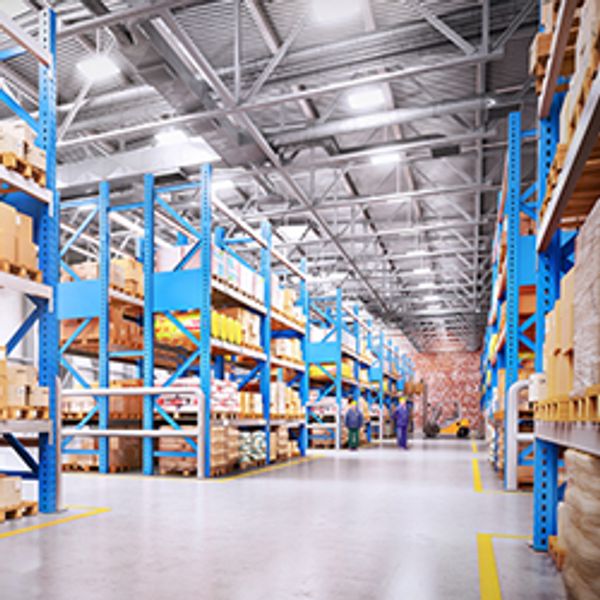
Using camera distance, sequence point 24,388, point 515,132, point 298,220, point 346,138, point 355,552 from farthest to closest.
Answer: point 298,220 → point 346,138 → point 515,132 → point 24,388 → point 355,552

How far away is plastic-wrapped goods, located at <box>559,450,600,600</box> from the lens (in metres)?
2.76

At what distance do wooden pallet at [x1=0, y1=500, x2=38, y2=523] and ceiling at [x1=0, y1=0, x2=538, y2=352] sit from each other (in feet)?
19.5

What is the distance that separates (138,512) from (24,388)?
5.36ft

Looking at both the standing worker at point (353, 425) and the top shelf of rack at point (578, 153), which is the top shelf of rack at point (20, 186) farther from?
the standing worker at point (353, 425)

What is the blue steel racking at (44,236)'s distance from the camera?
6.11 m

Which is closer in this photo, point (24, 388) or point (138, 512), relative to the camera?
point (24, 388)

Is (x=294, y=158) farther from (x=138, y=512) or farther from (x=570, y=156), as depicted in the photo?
(x=570, y=156)

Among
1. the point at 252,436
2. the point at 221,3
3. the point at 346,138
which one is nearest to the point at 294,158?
the point at 346,138

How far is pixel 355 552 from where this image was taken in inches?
180

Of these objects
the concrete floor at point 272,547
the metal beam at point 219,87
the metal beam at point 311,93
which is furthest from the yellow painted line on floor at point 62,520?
the metal beam at point 311,93

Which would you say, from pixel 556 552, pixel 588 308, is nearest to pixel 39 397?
pixel 556 552

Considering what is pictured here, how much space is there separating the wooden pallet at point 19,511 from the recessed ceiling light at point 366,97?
28.2 ft

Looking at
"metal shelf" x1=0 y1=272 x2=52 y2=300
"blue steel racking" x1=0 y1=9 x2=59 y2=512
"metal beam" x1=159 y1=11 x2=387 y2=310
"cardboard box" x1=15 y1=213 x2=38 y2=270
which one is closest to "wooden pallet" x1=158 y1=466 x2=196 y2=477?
"blue steel racking" x1=0 y1=9 x2=59 y2=512

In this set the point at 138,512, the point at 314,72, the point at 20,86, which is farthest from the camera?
the point at 20,86
